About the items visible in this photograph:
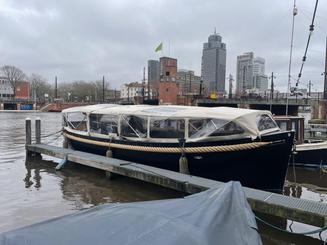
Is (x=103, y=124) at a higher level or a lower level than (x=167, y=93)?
lower

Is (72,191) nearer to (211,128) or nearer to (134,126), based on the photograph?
(134,126)

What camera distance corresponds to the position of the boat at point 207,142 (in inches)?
398

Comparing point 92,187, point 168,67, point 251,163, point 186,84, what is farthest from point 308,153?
point 186,84

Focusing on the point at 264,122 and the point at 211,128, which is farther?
the point at 264,122

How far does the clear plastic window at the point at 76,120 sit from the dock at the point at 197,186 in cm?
120

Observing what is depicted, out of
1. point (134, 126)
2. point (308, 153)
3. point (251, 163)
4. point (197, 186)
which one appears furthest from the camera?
point (308, 153)

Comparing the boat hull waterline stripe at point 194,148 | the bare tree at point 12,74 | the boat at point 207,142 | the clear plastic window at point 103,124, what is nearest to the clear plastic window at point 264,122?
the boat at point 207,142

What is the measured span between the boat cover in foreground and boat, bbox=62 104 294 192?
229 inches

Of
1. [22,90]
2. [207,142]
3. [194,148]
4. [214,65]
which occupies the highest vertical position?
[214,65]

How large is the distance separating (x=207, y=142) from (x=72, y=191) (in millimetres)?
4314

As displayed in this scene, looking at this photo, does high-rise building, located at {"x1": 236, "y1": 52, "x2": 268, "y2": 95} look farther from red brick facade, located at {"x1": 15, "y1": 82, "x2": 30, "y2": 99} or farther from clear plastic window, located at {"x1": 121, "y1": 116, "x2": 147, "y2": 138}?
clear plastic window, located at {"x1": 121, "y1": 116, "x2": 147, "y2": 138}

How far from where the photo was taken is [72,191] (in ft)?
36.3

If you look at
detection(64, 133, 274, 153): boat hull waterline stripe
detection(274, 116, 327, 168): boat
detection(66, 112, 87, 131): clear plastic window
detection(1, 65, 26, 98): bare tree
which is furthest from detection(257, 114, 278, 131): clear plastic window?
detection(1, 65, 26, 98): bare tree

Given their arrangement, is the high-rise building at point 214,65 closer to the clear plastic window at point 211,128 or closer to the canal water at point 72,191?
the canal water at point 72,191
